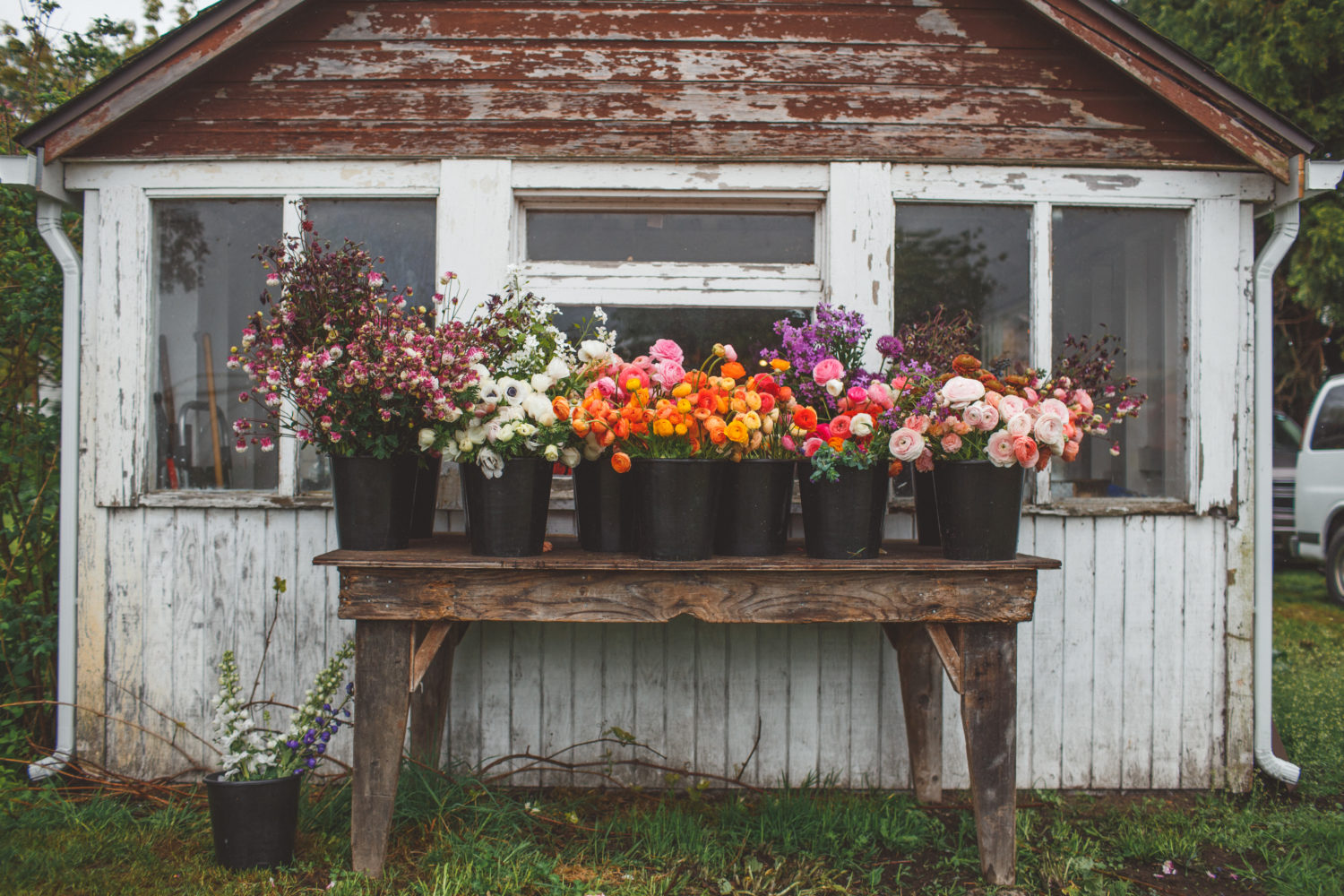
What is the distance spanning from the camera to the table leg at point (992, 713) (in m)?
2.49

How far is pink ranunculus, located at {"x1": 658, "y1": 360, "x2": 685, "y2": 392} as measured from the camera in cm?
242

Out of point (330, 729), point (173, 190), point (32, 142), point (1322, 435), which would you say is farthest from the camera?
point (1322, 435)

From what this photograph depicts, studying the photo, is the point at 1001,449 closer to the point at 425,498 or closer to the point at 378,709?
the point at 425,498

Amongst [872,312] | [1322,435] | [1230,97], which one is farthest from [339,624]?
[1322,435]

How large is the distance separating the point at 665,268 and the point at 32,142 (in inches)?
89.6

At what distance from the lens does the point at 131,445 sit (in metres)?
3.22

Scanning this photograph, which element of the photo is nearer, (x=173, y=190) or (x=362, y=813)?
(x=362, y=813)

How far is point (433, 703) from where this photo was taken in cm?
306

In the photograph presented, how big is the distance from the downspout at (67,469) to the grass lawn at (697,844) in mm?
273

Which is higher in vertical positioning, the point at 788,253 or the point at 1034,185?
the point at 1034,185

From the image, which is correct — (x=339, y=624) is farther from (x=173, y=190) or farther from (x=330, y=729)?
(x=173, y=190)

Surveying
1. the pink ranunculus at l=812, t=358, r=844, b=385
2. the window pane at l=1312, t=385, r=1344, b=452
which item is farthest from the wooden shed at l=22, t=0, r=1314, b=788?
the window pane at l=1312, t=385, r=1344, b=452

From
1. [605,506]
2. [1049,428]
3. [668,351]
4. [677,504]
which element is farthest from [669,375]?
[1049,428]

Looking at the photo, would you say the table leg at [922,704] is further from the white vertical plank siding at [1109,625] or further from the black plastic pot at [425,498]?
the black plastic pot at [425,498]
